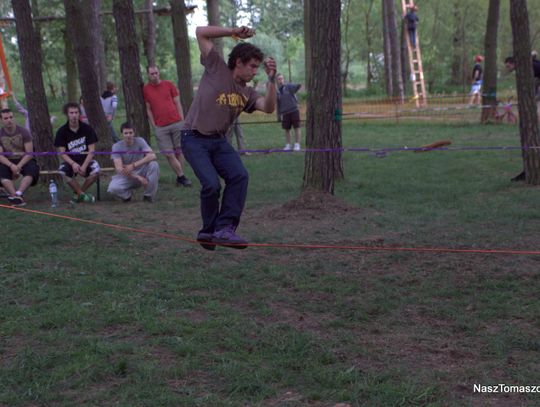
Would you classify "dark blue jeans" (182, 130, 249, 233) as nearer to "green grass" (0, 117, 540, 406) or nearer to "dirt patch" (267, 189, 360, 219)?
"green grass" (0, 117, 540, 406)

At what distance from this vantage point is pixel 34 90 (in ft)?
39.5

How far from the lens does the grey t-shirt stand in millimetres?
10991

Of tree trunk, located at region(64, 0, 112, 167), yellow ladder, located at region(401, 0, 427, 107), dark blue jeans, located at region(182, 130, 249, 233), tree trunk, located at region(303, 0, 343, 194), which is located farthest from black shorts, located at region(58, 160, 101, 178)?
yellow ladder, located at region(401, 0, 427, 107)

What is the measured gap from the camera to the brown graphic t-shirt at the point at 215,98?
6.02 meters

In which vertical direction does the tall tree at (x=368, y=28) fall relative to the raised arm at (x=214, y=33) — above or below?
above

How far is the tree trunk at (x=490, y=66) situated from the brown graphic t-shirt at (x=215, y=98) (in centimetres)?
1613

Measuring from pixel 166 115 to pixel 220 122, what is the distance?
6.55m

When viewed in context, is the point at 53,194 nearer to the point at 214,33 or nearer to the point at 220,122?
the point at 220,122

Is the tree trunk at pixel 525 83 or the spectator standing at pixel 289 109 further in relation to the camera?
the spectator standing at pixel 289 109

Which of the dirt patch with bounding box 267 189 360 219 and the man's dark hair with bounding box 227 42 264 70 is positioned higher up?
the man's dark hair with bounding box 227 42 264 70

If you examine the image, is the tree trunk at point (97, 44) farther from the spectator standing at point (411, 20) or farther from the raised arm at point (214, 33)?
the raised arm at point (214, 33)

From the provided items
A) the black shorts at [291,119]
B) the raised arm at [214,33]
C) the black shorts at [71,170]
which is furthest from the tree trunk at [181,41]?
the raised arm at [214,33]

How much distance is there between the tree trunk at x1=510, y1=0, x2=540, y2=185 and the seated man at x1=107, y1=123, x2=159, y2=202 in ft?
18.1

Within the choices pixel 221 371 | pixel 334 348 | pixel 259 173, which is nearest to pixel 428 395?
pixel 334 348
